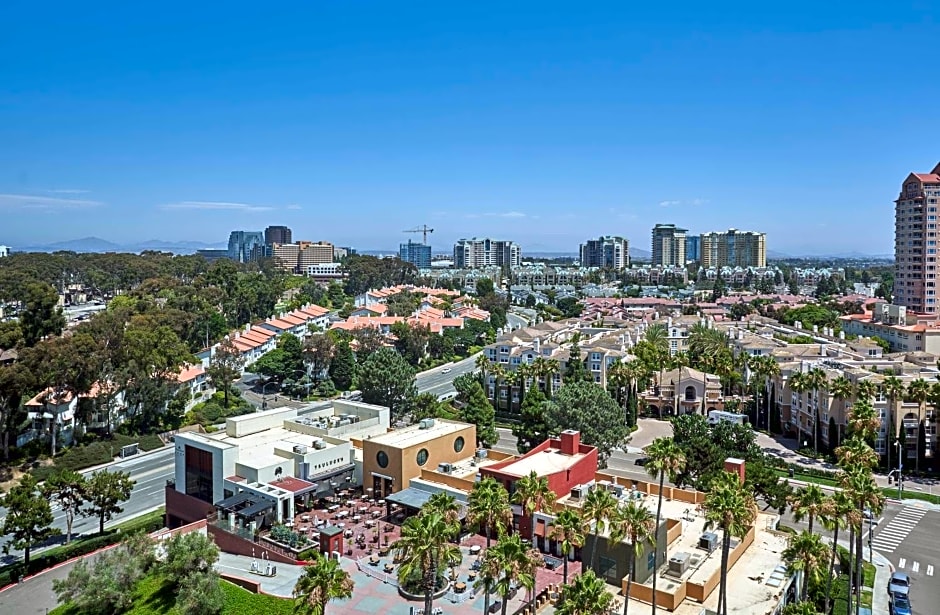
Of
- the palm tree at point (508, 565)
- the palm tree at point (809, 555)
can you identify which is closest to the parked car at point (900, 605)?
the palm tree at point (809, 555)

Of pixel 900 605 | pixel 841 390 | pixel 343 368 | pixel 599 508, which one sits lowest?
pixel 900 605

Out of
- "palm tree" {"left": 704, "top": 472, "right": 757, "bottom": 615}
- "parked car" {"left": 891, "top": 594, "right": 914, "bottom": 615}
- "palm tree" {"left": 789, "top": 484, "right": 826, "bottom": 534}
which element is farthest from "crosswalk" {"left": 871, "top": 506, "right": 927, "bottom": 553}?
"palm tree" {"left": 704, "top": 472, "right": 757, "bottom": 615}

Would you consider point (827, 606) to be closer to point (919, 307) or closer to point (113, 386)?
point (113, 386)

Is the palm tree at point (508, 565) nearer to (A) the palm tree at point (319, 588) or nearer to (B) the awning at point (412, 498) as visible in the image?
(A) the palm tree at point (319, 588)

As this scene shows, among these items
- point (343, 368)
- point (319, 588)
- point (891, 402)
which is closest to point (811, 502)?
point (319, 588)

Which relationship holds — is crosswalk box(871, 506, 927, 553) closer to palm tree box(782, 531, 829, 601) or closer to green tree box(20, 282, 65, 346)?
palm tree box(782, 531, 829, 601)

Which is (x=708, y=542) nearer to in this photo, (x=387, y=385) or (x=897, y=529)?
(x=897, y=529)

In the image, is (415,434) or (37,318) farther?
(37,318)
